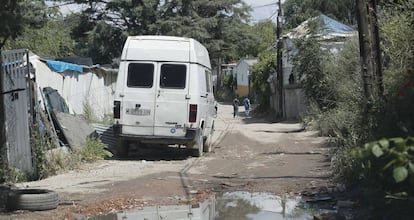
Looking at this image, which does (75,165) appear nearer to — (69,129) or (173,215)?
(69,129)

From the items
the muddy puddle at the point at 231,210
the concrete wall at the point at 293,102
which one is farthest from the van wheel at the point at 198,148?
the concrete wall at the point at 293,102

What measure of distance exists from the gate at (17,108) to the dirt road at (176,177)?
1.93 feet

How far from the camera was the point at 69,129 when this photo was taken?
15.0m

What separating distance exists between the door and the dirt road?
0.84m

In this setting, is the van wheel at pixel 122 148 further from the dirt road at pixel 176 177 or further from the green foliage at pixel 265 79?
the green foliage at pixel 265 79

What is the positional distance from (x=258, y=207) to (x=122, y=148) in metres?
6.99

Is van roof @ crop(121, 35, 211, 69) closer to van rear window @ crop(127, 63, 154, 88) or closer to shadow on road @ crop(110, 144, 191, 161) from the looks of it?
van rear window @ crop(127, 63, 154, 88)

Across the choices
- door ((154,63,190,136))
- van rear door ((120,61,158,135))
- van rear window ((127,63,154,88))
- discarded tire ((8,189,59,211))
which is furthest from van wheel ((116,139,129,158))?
discarded tire ((8,189,59,211))

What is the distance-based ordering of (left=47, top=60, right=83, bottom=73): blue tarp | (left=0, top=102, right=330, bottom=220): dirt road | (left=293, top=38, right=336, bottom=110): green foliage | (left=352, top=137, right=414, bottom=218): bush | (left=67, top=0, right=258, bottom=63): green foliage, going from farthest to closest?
1. (left=67, top=0, right=258, bottom=63): green foliage
2. (left=293, top=38, right=336, bottom=110): green foliage
3. (left=47, top=60, right=83, bottom=73): blue tarp
4. (left=0, top=102, right=330, bottom=220): dirt road
5. (left=352, top=137, right=414, bottom=218): bush

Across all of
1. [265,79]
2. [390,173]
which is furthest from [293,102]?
[390,173]

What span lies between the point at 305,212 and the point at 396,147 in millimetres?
5938

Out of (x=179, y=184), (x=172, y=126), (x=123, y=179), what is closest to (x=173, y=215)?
(x=179, y=184)

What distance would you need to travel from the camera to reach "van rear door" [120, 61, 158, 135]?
1538 centimetres

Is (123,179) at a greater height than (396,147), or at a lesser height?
lesser
